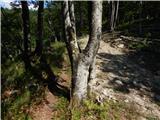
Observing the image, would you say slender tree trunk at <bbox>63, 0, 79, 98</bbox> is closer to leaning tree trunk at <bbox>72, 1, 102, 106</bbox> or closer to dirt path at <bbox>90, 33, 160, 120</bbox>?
leaning tree trunk at <bbox>72, 1, 102, 106</bbox>

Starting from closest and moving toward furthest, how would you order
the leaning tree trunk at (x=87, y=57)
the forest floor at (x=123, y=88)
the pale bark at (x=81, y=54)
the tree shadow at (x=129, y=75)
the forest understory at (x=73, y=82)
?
the leaning tree trunk at (x=87, y=57), the pale bark at (x=81, y=54), the forest understory at (x=73, y=82), the forest floor at (x=123, y=88), the tree shadow at (x=129, y=75)

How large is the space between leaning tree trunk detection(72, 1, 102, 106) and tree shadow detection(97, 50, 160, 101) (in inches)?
101

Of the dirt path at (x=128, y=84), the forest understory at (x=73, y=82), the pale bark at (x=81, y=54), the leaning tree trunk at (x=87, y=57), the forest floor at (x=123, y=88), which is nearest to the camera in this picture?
the leaning tree trunk at (x=87, y=57)

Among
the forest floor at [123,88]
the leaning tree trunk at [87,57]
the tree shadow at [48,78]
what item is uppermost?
the leaning tree trunk at [87,57]

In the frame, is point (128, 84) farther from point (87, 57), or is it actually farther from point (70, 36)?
point (70, 36)

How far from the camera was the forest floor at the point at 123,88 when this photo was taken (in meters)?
10.8

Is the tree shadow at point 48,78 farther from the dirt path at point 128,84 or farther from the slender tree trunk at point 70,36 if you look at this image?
the slender tree trunk at point 70,36

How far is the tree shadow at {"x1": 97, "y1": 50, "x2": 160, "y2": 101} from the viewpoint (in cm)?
1311

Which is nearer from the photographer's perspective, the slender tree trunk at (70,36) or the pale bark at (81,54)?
the pale bark at (81,54)

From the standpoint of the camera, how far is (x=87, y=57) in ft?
33.8

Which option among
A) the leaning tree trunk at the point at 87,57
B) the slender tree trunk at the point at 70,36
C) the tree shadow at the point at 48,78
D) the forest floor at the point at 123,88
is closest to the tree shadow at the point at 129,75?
the forest floor at the point at 123,88

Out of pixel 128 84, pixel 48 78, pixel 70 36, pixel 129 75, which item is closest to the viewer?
pixel 70 36

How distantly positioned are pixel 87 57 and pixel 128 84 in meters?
3.95

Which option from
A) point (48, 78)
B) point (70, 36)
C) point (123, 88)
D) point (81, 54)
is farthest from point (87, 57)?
point (123, 88)
